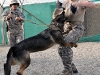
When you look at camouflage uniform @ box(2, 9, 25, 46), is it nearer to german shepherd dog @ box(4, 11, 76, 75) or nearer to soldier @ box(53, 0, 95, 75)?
soldier @ box(53, 0, 95, 75)

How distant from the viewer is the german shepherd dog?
552 cm

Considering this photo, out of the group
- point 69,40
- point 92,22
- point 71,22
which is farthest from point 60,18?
point 92,22

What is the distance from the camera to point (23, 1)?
41.4 feet

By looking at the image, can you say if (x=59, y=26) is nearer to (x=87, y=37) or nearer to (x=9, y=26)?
(x=9, y=26)

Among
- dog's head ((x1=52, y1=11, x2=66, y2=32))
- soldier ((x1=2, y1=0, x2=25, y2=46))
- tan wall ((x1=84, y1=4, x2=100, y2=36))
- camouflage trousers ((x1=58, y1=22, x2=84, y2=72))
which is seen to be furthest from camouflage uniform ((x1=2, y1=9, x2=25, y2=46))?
tan wall ((x1=84, y1=4, x2=100, y2=36))

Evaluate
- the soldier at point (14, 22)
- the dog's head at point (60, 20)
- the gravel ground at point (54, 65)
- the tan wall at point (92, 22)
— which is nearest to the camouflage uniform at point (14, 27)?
the soldier at point (14, 22)

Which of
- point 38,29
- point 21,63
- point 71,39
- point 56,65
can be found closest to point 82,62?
point 56,65

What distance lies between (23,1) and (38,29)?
1.30 meters

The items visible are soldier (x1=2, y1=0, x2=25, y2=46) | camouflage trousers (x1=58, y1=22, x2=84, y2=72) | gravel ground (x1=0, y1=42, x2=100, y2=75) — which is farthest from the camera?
soldier (x1=2, y1=0, x2=25, y2=46)

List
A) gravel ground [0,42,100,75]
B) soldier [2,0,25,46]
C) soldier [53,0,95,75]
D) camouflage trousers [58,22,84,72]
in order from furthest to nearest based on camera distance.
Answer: soldier [2,0,25,46] < gravel ground [0,42,100,75] < camouflage trousers [58,22,84,72] < soldier [53,0,95,75]

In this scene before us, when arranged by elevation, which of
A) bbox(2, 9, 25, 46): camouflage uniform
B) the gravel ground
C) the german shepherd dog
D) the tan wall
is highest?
the german shepherd dog

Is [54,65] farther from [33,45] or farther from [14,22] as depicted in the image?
[33,45]

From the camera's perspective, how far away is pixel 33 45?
5680 millimetres

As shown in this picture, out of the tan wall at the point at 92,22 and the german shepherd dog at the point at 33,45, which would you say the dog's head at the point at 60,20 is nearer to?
the german shepherd dog at the point at 33,45
